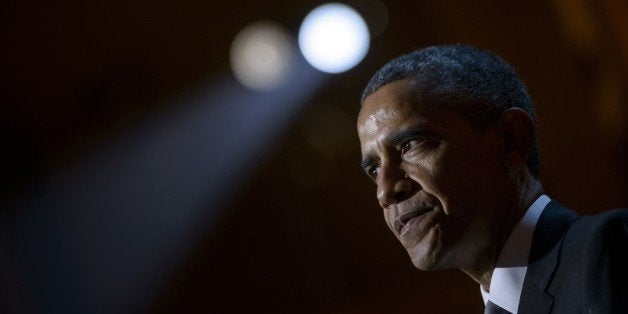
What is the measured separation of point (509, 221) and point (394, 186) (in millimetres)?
292

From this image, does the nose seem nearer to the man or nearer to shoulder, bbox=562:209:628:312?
the man

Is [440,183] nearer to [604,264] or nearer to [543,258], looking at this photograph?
[543,258]

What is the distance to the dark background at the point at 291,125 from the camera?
487 centimetres

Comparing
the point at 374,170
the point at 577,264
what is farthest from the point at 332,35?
the point at 577,264

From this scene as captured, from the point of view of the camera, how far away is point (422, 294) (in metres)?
5.87

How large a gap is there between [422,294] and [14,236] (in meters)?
3.48

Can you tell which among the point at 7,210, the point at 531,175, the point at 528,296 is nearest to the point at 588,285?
the point at 528,296

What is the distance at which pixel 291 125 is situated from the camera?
6.32m

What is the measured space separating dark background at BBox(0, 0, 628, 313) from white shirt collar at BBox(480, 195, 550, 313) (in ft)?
10.9

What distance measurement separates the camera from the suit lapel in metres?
1.34

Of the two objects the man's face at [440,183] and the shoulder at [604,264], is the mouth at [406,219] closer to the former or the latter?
the man's face at [440,183]

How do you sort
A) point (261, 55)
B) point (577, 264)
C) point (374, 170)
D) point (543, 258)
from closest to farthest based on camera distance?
point (577, 264) → point (543, 258) → point (374, 170) → point (261, 55)

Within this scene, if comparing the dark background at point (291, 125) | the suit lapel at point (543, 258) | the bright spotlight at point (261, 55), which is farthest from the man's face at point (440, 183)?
the bright spotlight at point (261, 55)

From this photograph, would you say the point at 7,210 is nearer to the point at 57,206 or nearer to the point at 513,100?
the point at 57,206
